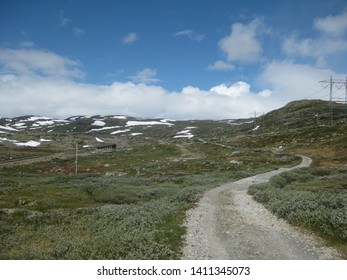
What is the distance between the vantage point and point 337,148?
321ft

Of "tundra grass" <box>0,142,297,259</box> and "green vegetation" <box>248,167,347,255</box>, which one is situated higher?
"green vegetation" <box>248,167,347,255</box>

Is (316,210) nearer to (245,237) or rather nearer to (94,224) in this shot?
(245,237)

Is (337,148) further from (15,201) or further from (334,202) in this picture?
(15,201)

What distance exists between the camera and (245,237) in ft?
68.2

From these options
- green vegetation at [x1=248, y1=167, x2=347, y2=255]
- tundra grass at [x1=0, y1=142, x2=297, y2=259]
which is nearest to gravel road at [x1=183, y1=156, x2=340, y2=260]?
green vegetation at [x1=248, y1=167, x2=347, y2=255]

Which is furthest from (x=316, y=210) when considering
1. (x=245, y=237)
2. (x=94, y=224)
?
(x=94, y=224)

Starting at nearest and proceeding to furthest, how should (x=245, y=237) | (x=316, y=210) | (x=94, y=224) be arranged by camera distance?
(x=245, y=237) → (x=316, y=210) → (x=94, y=224)

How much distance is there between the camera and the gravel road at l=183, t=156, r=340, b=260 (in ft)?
58.5

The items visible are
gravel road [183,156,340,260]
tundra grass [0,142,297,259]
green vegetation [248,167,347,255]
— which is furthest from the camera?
green vegetation [248,167,347,255]

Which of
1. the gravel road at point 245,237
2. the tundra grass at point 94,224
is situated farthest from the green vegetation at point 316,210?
the tundra grass at point 94,224

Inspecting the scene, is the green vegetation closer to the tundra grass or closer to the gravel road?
the gravel road

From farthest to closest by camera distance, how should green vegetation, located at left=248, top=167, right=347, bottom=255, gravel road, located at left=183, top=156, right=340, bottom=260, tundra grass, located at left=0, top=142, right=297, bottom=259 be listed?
green vegetation, located at left=248, top=167, right=347, bottom=255, tundra grass, located at left=0, top=142, right=297, bottom=259, gravel road, located at left=183, top=156, right=340, bottom=260

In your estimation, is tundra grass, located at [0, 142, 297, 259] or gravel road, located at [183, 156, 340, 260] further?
tundra grass, located at [0, 142, 297, 259]
